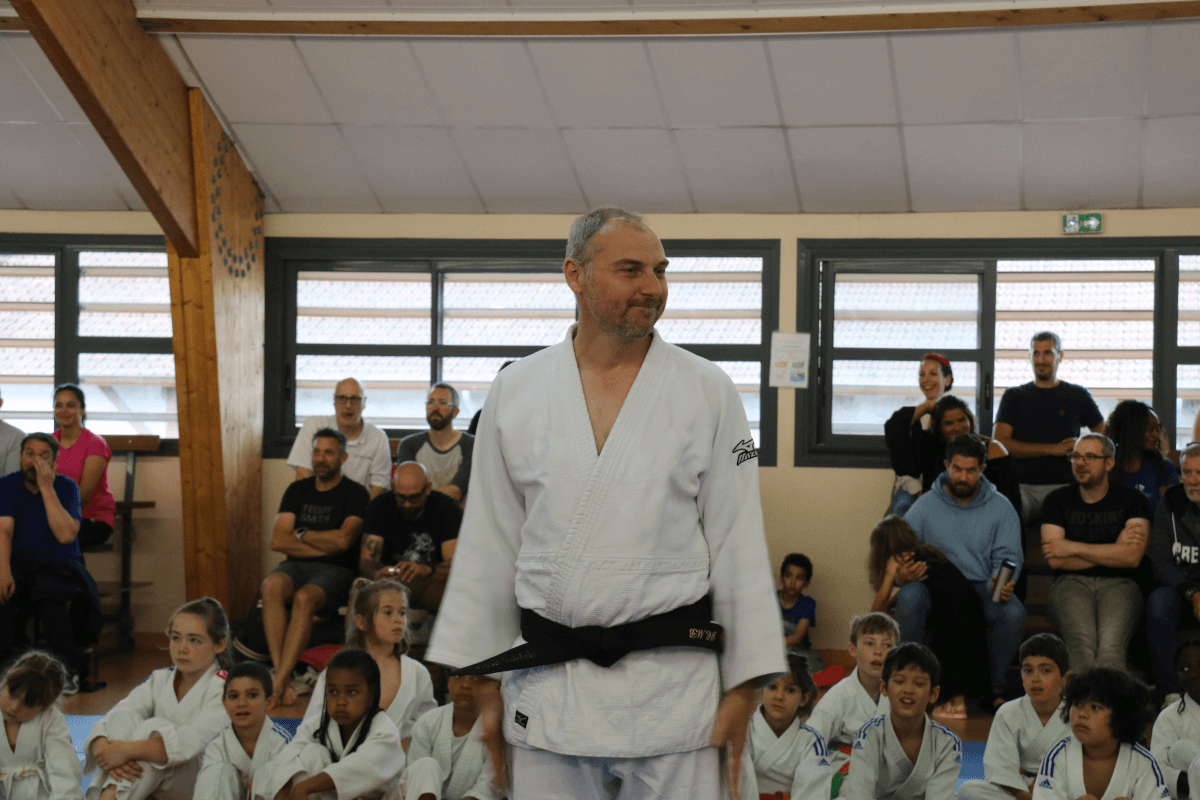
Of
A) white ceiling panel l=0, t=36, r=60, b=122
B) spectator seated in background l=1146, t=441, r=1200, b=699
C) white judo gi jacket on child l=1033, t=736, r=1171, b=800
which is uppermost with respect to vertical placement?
white ceiling panel l=0, t=36, r=60, b=122

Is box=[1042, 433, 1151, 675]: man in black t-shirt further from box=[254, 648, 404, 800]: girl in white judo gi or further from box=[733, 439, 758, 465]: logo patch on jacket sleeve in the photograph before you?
box=[733, 439, 758, 465]: logo patch on jacket sleeve

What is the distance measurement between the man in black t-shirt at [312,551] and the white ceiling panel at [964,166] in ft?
10.3

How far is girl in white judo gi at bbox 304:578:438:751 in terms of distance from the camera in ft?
11.3

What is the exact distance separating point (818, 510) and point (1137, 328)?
6.29ft

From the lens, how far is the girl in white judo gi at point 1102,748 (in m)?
2.80

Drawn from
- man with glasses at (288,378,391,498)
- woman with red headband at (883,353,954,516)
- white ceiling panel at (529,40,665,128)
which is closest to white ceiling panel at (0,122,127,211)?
man with glasses at (288,378,391,498)

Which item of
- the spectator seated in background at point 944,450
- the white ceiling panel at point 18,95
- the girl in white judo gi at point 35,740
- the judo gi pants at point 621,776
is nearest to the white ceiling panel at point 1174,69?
the spectator seated in background at point 944,450

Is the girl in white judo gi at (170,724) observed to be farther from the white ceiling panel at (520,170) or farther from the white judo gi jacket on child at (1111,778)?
the white ceiling panel at (520,170)

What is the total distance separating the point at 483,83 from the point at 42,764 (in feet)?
11.5

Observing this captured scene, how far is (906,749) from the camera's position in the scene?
3100 millimetres

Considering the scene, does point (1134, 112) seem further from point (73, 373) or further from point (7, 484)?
point (73, 373)

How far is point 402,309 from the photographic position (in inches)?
247

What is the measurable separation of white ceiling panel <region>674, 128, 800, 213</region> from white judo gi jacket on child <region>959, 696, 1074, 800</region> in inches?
121

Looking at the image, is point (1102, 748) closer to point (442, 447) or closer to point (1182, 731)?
point (1182, 731)
